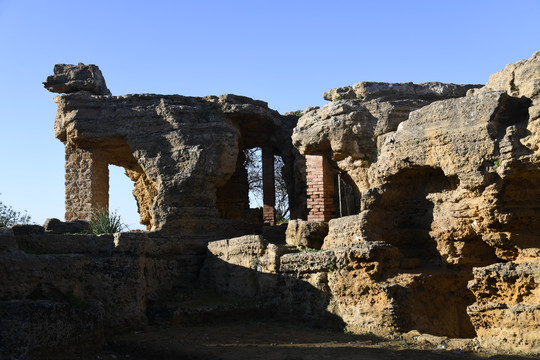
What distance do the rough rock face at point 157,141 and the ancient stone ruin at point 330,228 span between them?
0.04 meters

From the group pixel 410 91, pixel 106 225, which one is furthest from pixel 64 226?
pixel 410 91

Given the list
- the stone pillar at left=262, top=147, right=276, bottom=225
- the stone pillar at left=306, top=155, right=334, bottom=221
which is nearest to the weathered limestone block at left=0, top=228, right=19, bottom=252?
the stone pillar at left=306, top=155, right=334, bottom=221

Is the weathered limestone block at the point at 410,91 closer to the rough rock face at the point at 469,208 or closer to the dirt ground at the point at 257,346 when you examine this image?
the rough rock face at the point at 469,208

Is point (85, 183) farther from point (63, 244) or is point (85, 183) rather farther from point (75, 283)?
point (75, 283)

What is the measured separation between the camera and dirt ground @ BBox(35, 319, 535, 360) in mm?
8305

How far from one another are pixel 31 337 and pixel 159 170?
776 cm

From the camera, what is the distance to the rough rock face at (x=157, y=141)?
15.2 meters

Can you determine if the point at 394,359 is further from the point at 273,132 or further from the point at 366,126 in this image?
the point at 273,132

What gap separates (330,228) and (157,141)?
5.41 meters

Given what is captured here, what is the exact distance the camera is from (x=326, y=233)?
43.4 ft

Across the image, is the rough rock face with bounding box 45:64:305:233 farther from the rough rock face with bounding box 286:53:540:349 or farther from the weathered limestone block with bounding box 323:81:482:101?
the rough rock face with bounding box 286:53:540:349

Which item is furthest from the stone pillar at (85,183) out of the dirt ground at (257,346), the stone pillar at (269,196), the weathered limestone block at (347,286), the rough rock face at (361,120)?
the weathered limestone block at (347,286)

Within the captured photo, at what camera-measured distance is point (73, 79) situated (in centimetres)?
1614

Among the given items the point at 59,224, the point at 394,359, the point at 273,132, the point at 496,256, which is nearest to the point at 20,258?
the point at 59,224
